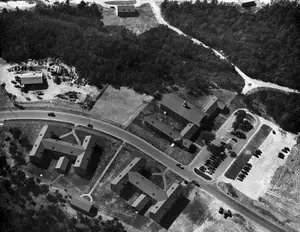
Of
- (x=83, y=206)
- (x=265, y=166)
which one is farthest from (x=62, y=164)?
(x=265, y=166)

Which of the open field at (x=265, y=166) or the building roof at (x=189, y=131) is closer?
the open field at (x=265, y=166)

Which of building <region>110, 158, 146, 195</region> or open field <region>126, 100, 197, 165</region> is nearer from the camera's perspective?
building <region>110, 158, 146, 195</region>

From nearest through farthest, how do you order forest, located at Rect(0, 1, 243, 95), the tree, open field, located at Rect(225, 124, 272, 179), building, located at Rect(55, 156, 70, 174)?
building, located at Rect(55, 156, 70, 174) → open field, located at Rect(225, 124, 272, 179) → the tree → forest, located at Rect(0, 1, 243, 95)

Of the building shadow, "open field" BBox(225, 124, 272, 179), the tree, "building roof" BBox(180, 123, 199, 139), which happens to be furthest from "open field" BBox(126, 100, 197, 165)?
the building shadow

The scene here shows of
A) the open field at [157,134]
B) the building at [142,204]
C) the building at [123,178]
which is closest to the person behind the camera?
the building at [142,204]

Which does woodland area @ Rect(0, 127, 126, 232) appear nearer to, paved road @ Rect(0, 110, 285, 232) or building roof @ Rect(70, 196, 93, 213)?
building roof @ Rect(70, 196, 93, 213)

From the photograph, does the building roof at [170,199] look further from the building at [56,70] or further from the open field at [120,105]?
the building at [56,70]

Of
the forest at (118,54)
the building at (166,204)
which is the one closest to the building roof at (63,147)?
the building at (166,204)

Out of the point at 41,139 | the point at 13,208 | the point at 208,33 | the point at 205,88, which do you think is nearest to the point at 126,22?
the point at 208,33
